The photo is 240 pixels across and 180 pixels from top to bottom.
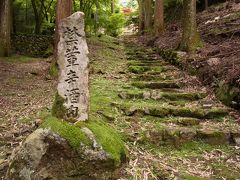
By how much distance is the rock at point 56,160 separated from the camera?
365cm

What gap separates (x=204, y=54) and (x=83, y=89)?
5479 mm

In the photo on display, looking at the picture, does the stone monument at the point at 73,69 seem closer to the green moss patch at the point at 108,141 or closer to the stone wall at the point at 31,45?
the green moss patch at the point at 108,141

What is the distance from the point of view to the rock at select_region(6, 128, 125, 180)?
3646mm

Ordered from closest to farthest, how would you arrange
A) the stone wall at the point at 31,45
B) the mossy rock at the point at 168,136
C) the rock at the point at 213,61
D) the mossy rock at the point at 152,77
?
1. the mossy rock at the point at 168,136
2. the rock at the point at 213,61
3. the mossy rock at the point at 152,77
4. the stone wall at the point at 31,45

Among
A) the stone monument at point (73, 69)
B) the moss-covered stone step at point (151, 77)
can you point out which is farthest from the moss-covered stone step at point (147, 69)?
the stone monument at point (73, 69)

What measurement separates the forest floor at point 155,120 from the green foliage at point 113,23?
57.9 feet

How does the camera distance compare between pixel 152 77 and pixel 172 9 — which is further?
pixel 172 9

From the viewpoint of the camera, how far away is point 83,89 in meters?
4.29

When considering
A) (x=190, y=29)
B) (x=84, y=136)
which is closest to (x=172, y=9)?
(x=190, y=29)

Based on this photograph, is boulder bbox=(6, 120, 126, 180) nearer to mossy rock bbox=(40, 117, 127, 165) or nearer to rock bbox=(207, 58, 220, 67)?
mossy rock bbox=(40, 117, 127, 165)

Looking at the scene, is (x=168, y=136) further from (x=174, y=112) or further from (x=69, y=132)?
(x=69, y=132)

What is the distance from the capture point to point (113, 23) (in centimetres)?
2703

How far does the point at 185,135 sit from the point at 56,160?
7.44 ft

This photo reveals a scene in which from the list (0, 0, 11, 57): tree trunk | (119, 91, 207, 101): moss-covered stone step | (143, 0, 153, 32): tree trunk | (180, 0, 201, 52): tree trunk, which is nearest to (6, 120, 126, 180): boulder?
(119, 91, 207, 101): moss-covered stone step
